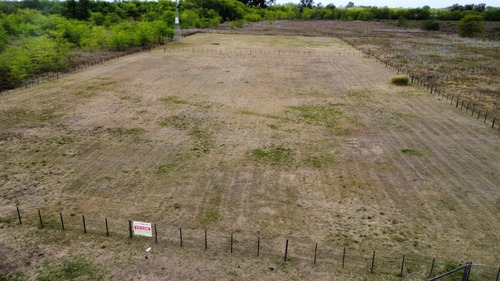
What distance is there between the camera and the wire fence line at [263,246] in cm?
1463

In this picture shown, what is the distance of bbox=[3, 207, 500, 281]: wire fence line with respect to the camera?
14.6 m

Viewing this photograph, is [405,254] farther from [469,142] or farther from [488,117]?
[488,117]

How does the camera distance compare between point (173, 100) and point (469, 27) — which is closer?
point (173, 100)

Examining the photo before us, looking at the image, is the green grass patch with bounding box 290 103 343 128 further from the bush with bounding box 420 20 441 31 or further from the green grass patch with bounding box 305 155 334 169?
the bush with bounding box 420 20 441 31

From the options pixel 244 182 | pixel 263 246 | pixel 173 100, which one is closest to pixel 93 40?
pixel 173 100

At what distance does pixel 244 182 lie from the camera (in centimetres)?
2153

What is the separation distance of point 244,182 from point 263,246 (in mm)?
6079

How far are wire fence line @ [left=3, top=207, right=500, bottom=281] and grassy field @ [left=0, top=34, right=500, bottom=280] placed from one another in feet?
0.27

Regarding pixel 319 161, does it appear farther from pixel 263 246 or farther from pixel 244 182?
pixel 263 246

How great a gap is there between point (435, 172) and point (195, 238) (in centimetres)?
1565

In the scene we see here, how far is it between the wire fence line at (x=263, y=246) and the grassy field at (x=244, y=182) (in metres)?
0.08

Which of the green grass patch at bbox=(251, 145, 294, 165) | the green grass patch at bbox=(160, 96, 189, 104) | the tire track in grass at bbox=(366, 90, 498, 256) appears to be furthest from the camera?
the green grass patch at bbox=(160, 96, 189, 104)

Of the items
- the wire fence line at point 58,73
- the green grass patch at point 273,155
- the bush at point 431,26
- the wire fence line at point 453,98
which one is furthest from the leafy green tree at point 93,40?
the bush at point 431,26

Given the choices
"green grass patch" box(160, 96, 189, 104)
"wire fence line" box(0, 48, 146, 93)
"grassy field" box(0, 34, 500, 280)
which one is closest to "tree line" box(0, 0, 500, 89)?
"wire fence line" box(0, 48, 146, 93)
